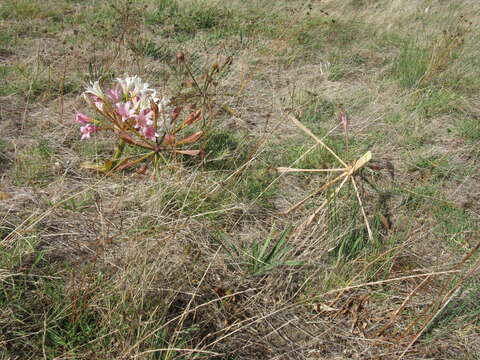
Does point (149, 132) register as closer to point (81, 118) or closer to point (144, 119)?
point (144, 119)

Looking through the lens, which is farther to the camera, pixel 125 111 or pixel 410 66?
pixel 410 66

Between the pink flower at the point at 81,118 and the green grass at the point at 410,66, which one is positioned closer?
the pink flower at the point at 81,118

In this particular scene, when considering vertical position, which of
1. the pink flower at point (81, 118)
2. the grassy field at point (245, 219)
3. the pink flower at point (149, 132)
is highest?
the pink flower at point (149, 132)

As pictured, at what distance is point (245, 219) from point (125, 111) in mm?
730

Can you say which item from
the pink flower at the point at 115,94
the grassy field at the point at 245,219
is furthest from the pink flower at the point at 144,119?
Result: the grassy field at the point at 245,219

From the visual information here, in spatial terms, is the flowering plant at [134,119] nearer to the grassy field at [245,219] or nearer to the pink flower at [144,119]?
the pink flower at [144,119]

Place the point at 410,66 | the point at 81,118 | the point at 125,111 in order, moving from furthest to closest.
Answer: the point at 410,66 → the point at 81,118 → the point at 125,111

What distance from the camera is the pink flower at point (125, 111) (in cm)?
192

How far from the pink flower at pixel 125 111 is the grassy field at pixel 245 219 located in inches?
11.8

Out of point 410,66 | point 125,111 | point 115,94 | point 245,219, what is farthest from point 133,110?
point 410,66

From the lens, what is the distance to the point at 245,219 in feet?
6.50

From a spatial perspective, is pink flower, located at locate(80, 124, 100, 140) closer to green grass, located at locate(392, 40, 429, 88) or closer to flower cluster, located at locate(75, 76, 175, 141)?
flower cluster, located at locate(75, 76, 175, 141)

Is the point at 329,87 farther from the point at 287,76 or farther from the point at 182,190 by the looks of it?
the point at 182,190

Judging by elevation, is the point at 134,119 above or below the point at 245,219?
above
